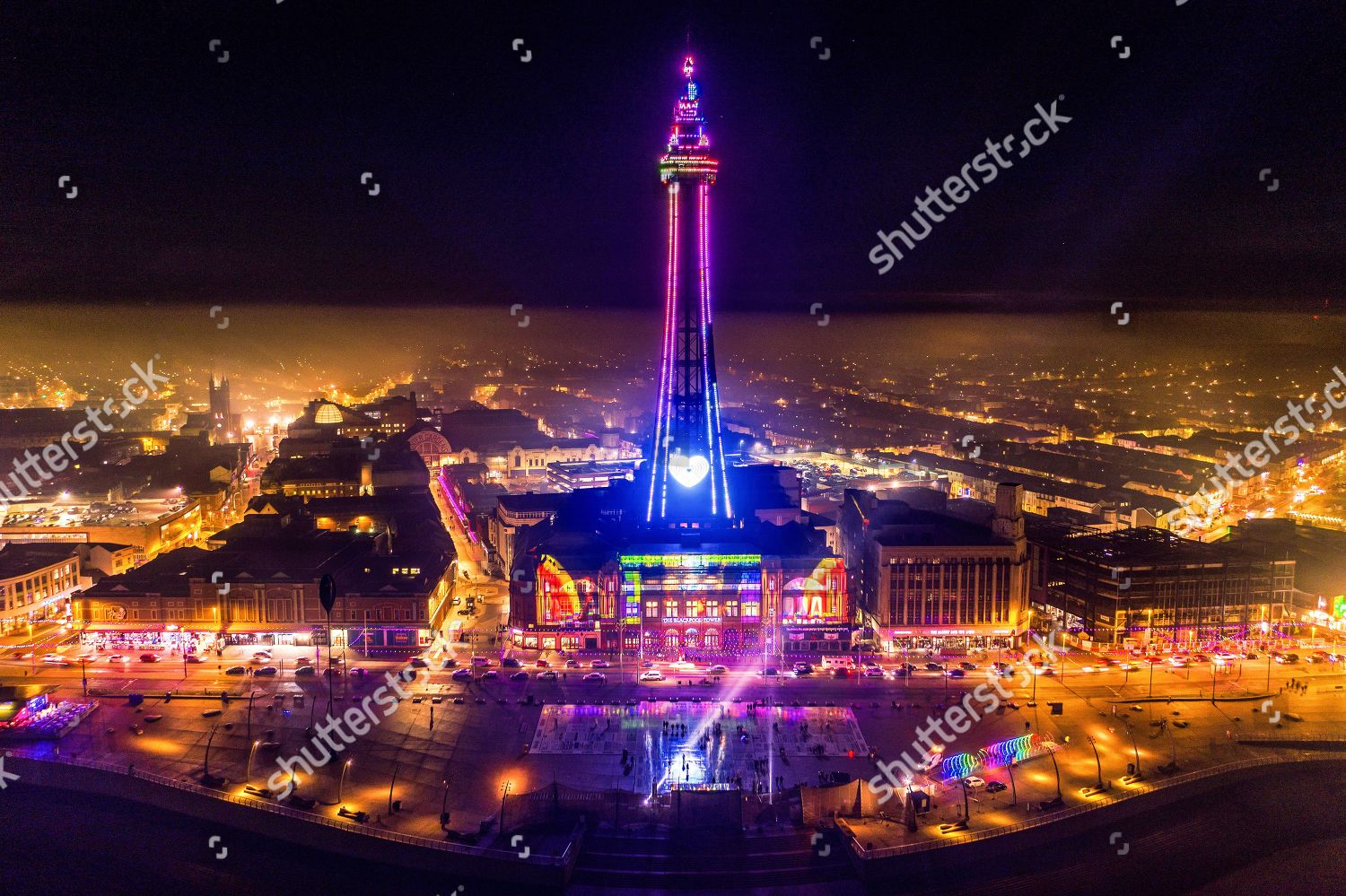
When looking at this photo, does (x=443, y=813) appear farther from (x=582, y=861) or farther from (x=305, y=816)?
(x=582, y=861)

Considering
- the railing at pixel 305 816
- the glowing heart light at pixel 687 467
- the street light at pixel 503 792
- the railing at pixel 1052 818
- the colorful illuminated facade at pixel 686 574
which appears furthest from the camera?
the glowing heart light at pixel 687 467

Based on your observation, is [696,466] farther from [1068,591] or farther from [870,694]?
[1068,591]

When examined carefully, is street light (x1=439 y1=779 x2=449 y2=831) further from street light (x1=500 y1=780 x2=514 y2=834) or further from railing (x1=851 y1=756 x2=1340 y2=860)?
railing (x1=851 y1=756 x2=1340 y2=860)

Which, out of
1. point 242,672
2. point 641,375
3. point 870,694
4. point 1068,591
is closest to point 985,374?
point 641,375
